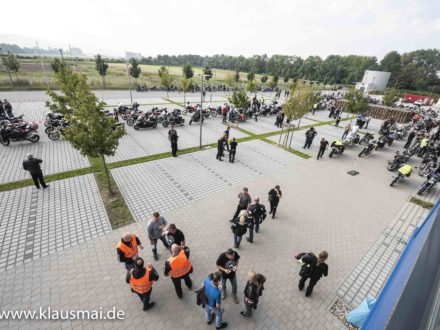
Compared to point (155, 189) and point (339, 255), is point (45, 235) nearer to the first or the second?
point (155, 189)

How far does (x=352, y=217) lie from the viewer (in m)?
8.95

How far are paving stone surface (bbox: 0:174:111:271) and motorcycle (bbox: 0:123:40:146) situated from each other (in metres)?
5.92

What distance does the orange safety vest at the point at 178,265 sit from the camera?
465 cm

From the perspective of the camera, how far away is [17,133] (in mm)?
12562

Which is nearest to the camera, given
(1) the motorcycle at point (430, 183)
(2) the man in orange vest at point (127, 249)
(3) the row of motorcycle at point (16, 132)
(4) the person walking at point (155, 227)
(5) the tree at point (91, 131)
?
(2) the man in orange vest at point (127, 249)

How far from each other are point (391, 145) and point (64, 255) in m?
24.0

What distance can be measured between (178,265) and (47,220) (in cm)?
562

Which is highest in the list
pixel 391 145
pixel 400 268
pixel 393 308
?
pixel 393 308

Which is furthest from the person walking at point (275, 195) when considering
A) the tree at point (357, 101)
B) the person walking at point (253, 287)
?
the tree at point (357, 101)

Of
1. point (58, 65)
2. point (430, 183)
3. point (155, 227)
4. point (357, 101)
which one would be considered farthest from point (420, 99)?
point (58, 65)

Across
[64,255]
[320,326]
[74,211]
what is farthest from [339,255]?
[74,211]

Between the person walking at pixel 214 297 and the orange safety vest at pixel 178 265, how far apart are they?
69 centimetres

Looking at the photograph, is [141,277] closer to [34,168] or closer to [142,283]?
[142,283]

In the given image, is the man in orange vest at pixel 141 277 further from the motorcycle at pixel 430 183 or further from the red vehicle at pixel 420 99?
the red vehicle at pixel 420 99
